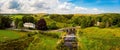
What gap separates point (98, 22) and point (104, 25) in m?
1.20

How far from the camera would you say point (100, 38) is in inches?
1077

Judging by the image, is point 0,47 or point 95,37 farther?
point 95,37

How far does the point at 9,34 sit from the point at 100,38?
29.2ft

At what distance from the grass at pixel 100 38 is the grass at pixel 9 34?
6119mm

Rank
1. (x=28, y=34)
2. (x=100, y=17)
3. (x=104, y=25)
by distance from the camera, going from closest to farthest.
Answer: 1. (x=28, y=34)
2. (x=104, y=25)
3. (x=100, y=17)

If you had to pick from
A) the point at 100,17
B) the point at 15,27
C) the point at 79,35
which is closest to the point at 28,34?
the point at 15,27

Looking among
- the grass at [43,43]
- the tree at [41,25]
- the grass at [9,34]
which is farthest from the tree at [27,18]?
the grass at [43,43]

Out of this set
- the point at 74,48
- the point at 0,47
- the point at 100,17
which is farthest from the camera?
the point at 100,17

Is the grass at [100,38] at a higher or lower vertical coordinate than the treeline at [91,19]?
lower

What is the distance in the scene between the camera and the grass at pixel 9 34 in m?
25.8

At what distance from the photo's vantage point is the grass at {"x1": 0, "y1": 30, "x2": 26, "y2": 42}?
2579 centimetres

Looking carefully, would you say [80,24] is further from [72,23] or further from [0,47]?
[0,47]

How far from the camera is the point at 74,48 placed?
25.0 metres

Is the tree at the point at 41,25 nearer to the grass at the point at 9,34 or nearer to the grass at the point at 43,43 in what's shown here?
the grass at the point at 43,43
